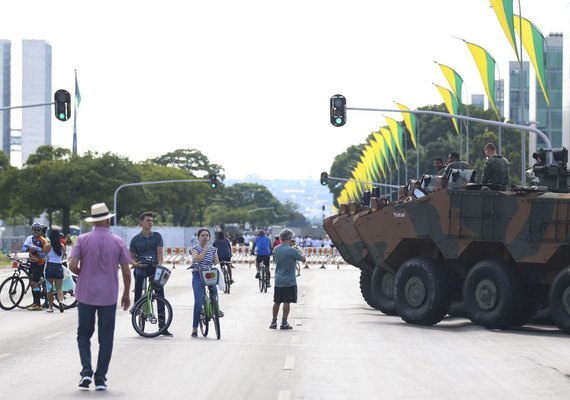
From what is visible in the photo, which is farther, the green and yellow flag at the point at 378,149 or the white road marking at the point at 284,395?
the green and yellow flag at the point at 378,149

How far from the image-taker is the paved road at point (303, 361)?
41.5ft

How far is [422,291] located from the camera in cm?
2223

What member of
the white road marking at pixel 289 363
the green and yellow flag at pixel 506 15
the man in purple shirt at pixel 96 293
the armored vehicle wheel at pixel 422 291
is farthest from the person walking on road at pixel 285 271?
the green and yellow flag at pixel 506 15

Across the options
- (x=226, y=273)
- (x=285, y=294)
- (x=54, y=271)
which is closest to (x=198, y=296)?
(x=285, y=294)

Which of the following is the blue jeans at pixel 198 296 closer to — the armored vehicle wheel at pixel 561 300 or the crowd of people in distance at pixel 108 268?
the crowd of people in distance at pixel 108 268

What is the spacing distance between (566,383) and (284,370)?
326 cm

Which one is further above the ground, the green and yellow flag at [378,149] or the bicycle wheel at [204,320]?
the green and yellow flag at [378,149]

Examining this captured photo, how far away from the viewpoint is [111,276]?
1267 centimetres

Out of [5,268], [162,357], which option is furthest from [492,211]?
[5,268]

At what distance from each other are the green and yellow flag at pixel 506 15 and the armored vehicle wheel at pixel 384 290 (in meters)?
20.7

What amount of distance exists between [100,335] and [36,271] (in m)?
13.3

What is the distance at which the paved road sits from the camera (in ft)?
41.5

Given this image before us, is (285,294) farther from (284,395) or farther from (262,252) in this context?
(262,252)

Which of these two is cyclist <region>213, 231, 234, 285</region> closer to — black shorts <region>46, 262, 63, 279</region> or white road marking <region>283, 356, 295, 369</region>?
black shorts <region>46, 262, 63, 279</region>
